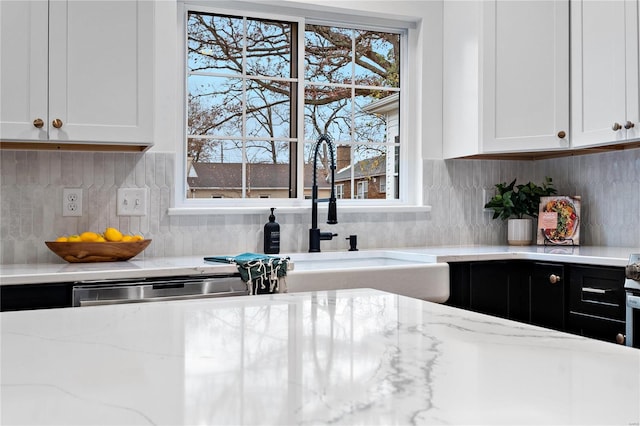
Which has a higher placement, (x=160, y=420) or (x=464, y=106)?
(x=464, y=106)

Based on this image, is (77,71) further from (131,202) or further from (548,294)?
(548,294)

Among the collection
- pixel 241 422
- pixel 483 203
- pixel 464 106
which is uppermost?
pixel 464 106

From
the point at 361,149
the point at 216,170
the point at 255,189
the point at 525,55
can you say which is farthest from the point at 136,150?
the point at 525,55

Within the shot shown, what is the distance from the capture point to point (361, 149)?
11.4 ft

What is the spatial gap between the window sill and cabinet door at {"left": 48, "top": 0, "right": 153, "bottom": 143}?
53 centimetres

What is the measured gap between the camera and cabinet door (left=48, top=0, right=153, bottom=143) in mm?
2391

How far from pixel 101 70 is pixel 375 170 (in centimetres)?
164

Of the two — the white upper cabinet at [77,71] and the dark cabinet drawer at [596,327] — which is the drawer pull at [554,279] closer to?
the dark cabinet drawer at [596,327]

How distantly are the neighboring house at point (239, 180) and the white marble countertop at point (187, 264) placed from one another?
43cm

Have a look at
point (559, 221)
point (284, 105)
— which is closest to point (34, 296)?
point (284, 105)

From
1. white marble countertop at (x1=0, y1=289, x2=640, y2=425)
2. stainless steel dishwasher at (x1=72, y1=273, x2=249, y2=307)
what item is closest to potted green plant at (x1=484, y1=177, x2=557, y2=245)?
stainless steel dishwasher at (x1=72, y1=273, x2=249, y2=307)

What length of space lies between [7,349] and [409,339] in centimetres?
54

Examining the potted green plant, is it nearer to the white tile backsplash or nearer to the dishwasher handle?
the white tile backsplash

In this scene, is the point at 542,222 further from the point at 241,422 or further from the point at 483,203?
the point at 241,422
